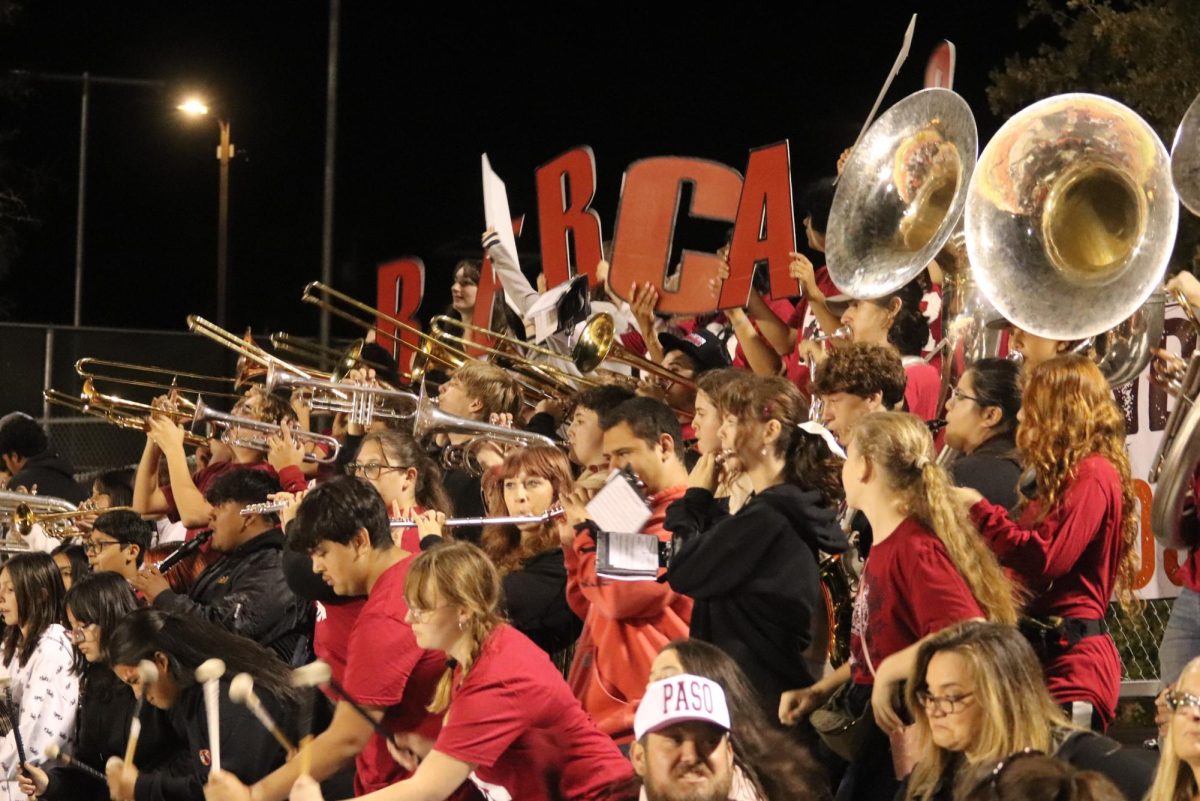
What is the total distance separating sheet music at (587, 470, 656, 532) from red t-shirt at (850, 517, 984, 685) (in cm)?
77

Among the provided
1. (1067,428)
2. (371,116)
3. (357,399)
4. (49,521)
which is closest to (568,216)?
(357,399)

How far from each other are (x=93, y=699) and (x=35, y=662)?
576 millimetres

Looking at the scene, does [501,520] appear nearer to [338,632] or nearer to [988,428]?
[338,632]

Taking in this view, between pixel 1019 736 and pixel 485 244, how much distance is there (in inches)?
244

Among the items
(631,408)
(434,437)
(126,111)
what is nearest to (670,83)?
(126,111)

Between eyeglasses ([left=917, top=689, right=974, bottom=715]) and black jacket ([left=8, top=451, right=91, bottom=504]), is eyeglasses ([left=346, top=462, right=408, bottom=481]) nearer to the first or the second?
eyeglasses ([left=917, top=689, right=974, bottom=715])

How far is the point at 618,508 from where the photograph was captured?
550 centimetres

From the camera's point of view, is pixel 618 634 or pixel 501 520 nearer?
pixel 618 634

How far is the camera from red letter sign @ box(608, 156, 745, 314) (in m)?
8.68

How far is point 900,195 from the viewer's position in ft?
23.3

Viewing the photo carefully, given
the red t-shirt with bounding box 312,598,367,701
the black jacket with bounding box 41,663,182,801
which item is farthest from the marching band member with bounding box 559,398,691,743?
the black jacket with bounding box 41,663,182,801


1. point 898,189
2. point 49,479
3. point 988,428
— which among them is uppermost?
point 898,189

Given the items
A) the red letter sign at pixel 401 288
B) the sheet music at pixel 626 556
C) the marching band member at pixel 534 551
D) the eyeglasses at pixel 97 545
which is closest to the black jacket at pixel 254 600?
the marching band member at pixel 534 551

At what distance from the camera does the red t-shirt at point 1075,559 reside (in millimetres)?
5133
